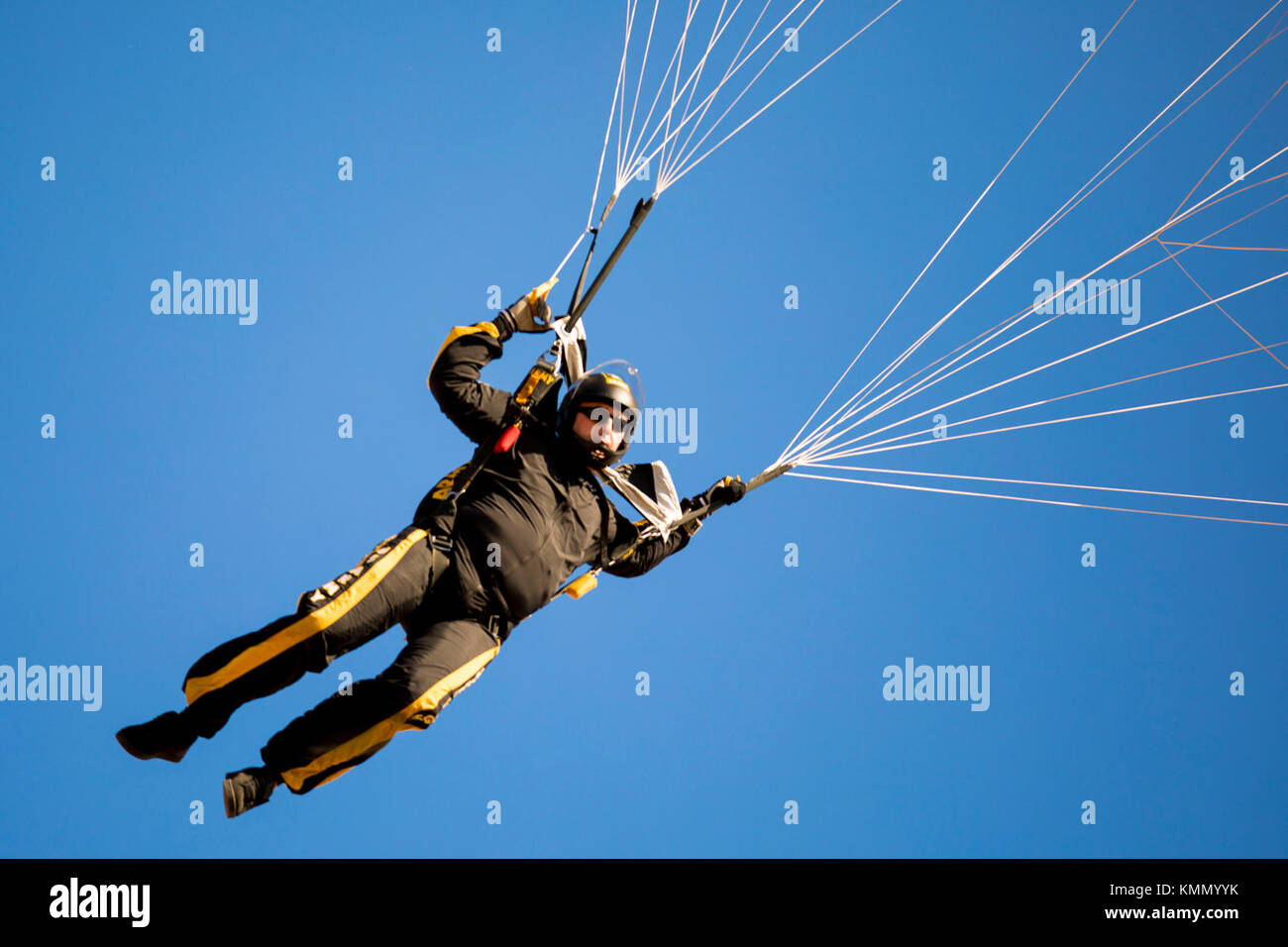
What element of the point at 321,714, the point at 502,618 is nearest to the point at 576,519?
the point at 502,618

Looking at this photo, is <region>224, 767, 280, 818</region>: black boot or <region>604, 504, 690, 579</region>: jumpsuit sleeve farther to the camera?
<region>604, 504, 690, 579</region>: jumpsuit sleeve

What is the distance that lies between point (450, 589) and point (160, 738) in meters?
1.25

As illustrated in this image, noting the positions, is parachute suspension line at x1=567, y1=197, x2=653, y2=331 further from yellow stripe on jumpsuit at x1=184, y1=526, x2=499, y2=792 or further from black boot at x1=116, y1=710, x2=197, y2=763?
black boot at x1=116, y1=710, x2=197, y2=763

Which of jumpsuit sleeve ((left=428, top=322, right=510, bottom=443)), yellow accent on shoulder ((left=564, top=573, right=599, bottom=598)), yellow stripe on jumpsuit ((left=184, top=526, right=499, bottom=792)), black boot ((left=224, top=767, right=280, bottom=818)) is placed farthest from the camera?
yellow accent on shoulder ((left=564, top=573, right=599, bottom=598))

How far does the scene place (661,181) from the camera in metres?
5.98

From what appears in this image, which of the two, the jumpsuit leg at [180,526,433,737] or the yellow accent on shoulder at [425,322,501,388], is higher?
the yellow accent on shoulder at [425,322,501,388]

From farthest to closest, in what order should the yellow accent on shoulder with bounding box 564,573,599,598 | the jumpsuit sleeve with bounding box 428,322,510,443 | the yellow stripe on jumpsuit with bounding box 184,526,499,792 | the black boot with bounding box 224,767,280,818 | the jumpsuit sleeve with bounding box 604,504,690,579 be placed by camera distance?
the jumpsuit sleeve with bounding box 604,504,690,579, the yellow accent on shoulder with bounding box 564,573,599,598, the jumpsuit sleeve with bounding box 428,322,510,443, the yellow stripe on jumpsuit with bounding box 184,526,499,792, the black boot with bounding box 224,767,280,818

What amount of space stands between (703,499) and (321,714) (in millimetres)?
2186

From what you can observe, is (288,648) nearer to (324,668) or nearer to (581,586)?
(324,668)

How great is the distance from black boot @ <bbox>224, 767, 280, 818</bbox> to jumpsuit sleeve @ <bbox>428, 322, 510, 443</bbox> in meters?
1.62

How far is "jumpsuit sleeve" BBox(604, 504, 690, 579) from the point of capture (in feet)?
19.9

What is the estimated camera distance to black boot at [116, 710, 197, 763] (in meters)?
4.97

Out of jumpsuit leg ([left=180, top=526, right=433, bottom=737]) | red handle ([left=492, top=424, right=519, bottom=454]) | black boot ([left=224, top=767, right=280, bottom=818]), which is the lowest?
black boot ([left=224, top=767, right=280, bottom=818])

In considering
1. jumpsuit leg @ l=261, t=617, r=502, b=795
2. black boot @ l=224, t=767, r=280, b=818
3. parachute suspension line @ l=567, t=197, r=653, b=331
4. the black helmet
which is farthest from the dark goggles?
black boot @ l=224, t=767, r=280, b=818
